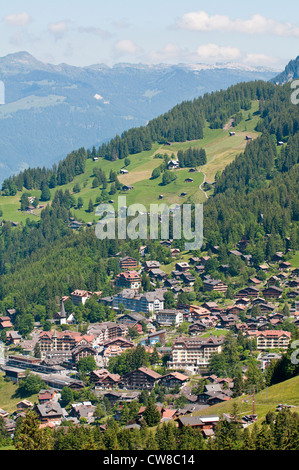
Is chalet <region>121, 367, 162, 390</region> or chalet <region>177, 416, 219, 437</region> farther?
chalet <region>121, 367, 162, 390</region>

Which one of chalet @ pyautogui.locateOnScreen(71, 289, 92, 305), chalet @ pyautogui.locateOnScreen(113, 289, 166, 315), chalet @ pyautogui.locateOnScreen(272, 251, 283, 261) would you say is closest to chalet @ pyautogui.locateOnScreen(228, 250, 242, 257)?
chalet @ pyautogui.locateOnScreen(272, 251, 283, 261)

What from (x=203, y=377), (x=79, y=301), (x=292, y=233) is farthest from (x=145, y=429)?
(x=292, y=233)

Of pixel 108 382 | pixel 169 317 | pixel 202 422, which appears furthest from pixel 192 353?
pixel 202 422

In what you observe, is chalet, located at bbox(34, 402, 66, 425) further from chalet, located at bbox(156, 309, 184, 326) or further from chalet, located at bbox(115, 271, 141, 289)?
chalet, located at bbox(115, 271, 141, 289)

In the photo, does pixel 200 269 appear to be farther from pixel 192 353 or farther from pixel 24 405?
pixel 24 405
